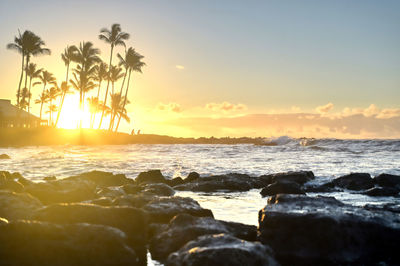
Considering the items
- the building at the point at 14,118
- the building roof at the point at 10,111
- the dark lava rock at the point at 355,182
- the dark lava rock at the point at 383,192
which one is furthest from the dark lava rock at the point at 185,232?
the building roof at the point at 10,111

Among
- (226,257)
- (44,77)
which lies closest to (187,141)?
(44,77)

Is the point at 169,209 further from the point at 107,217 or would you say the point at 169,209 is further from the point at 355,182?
the point at 355,182

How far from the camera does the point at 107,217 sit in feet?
18.2

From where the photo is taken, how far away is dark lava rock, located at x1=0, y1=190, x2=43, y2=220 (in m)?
6.16

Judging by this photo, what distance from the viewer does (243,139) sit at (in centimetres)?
9581

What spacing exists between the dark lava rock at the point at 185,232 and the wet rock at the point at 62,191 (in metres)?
3.45

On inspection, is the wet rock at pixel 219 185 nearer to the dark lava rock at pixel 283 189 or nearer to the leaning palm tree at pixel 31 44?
the dark lava rock at pixel 283 189

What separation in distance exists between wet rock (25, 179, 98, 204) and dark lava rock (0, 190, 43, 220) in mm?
1567

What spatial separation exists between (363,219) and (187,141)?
269ft

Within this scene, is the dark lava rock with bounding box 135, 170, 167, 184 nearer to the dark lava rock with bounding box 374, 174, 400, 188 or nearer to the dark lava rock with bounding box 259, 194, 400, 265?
the dark lava rock with bounding box 374, 174, 400, 188

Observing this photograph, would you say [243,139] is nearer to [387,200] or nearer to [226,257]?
[387,200]

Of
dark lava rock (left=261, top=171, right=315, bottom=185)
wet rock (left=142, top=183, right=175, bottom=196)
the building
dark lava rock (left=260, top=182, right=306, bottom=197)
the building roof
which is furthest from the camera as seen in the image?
the building roof

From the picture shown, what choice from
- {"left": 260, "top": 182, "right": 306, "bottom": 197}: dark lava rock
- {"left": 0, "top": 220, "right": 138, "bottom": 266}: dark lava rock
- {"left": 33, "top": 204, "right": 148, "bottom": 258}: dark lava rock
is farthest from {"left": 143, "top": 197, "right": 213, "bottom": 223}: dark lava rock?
{"left": 260, "top": 182, "right": 306, "bottom": 197}: dark lava rock

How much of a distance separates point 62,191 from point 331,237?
5.98 meters
